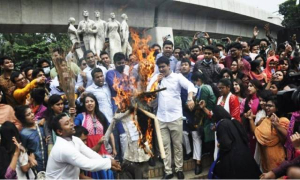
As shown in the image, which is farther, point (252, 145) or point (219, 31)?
point (219, 31)

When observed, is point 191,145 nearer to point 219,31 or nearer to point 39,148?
point 39,148

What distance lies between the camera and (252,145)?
5137 mm

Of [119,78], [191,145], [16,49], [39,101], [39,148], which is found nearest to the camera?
[39,148]

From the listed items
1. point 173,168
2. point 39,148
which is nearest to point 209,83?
point 173,168

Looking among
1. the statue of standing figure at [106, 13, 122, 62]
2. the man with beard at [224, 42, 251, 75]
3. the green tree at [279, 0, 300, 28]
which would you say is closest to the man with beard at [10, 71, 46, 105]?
the man with beard at [224, 42, 251, 75]

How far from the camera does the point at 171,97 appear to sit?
518 centimetres

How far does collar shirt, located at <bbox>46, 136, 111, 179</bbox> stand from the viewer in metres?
3.21

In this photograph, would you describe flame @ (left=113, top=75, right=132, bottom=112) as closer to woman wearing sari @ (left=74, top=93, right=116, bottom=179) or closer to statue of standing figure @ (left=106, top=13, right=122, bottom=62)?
woman wearing sari @ (left=74, top=93, right=116, bottom=179)

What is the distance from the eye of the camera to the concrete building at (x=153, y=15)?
1331cm

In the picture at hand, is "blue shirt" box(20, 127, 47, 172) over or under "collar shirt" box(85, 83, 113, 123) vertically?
under

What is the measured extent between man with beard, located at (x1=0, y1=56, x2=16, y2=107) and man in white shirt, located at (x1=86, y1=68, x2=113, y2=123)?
123 cm

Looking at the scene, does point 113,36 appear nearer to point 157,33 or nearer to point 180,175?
point 157,33

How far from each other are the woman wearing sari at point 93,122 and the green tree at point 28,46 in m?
10.9

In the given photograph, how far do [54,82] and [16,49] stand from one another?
1354cm
